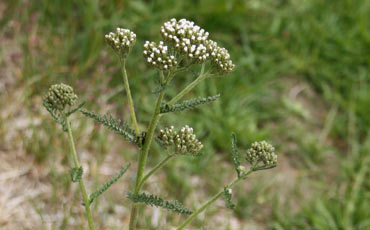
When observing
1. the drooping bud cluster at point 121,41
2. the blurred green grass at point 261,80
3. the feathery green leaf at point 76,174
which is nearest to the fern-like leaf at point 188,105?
the drooping bud cluster at point 121,41

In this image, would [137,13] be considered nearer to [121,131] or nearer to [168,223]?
[168,223]

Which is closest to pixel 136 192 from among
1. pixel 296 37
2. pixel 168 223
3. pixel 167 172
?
pixel 168 223

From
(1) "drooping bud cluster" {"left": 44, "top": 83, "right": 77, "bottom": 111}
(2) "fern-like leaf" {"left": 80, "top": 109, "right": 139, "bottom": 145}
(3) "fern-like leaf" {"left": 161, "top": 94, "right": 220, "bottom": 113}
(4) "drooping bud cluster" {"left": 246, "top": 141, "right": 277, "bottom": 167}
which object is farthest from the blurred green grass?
(3) "fern-like leaf" {"left": 161, "top": 94, "right": 220, "bottom": 113}

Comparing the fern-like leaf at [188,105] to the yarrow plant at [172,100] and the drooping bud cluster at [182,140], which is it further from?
the drooping bud cluster at [182,140]

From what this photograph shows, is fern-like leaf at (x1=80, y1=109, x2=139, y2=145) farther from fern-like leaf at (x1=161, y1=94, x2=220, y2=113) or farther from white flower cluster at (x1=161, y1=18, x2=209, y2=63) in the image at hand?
white flower cluster at (x1=161, y1=18, x2=209, y2=63)

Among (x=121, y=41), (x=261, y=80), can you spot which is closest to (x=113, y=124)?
(x=121, y=41)

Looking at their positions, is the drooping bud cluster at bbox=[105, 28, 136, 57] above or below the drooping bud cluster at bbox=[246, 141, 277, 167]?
above
